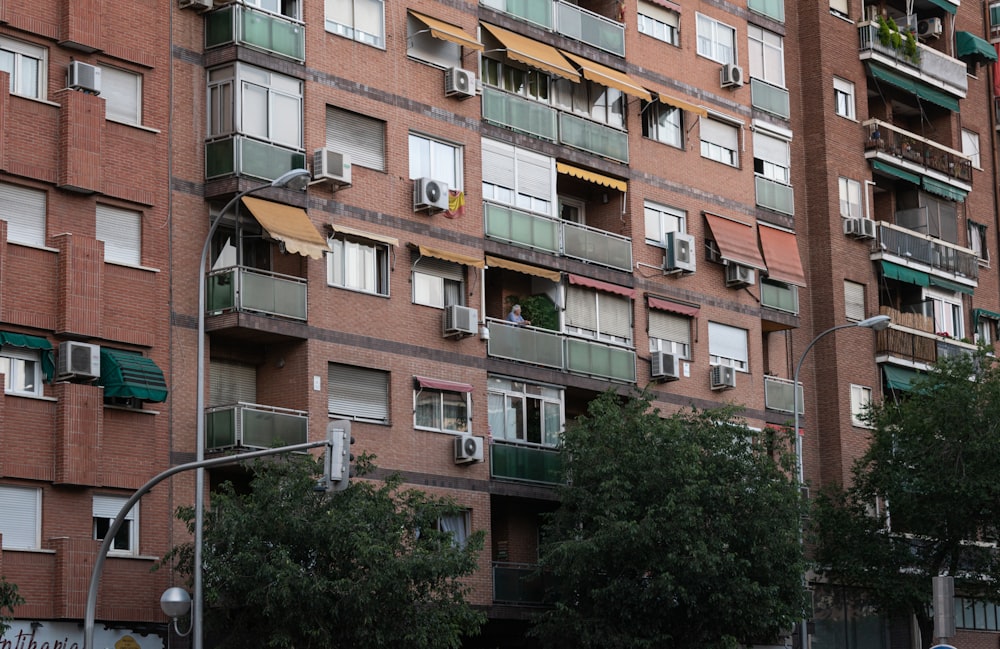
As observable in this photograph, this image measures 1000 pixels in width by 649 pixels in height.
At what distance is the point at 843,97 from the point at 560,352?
1634 cm

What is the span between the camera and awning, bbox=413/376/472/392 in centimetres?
4150

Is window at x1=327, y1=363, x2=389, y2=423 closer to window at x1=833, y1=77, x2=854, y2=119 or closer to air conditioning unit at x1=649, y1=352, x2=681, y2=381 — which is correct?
air conditioning unit at x1=649, y1=352, x2=681, y2=381

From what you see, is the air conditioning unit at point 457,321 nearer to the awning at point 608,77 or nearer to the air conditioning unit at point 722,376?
the awning at point 608,77

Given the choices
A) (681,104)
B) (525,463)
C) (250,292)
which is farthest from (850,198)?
(250,292)

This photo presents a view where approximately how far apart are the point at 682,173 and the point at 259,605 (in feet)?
65.3

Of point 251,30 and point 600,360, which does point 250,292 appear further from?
point 600,360

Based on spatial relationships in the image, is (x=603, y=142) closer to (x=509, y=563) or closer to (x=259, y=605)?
(x=509, y=563)

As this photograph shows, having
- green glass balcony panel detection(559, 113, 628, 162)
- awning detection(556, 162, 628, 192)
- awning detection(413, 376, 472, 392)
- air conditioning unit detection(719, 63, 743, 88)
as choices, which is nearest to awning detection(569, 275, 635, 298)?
awning detection(556, 162, 628, 192)

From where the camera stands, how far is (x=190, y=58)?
1522 inches

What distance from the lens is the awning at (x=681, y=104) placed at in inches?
1916

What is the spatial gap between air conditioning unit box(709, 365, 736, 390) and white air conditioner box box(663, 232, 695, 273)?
2.66 metres

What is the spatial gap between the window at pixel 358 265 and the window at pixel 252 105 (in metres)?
2.36

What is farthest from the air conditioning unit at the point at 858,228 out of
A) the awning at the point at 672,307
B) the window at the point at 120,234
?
the window at the point at 120,234

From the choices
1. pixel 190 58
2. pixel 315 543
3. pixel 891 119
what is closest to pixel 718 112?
pixel 891 119
